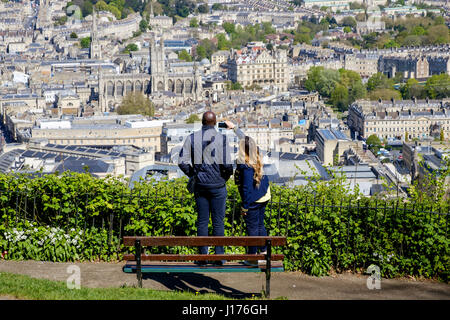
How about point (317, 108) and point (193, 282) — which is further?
point (317, 108)

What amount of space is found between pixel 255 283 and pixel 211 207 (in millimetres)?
760

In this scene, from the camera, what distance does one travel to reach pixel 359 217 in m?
8.16

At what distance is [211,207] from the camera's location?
24.3ft

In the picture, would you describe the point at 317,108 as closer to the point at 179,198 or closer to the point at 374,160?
the point at 374,160

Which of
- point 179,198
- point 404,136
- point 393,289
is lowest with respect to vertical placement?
point 404,136

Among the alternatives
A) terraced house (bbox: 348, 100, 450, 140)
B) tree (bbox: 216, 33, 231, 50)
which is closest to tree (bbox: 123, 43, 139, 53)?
tree (bbox: 216, 33, 231, 50)

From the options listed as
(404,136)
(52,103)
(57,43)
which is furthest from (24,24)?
(404,136)

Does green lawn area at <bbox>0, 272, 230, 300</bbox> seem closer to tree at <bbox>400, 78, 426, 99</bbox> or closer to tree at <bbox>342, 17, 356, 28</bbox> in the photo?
tree at <bbox>400, 78, 426, 99</bbox>

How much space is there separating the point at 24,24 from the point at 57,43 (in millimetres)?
17450

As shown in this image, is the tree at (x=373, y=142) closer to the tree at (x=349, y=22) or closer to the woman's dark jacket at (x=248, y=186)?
the woman's dark jacket at (x=248, y=186)

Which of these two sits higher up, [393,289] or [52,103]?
[393,289]

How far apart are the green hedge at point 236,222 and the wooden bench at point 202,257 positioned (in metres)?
0.90

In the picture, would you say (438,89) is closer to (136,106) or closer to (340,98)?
(340,98)

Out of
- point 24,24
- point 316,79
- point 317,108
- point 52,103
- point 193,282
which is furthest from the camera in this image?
point 24,24
